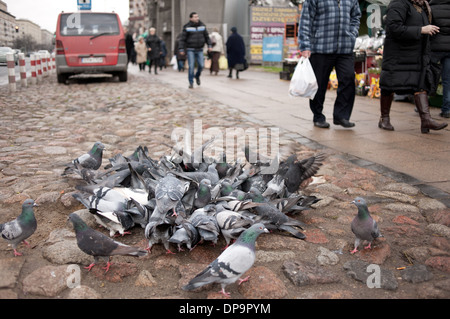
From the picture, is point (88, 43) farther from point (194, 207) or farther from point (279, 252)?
point (279, 252)

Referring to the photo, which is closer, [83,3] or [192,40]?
[192,40]

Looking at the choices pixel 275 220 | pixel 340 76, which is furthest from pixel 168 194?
pixel 340 76

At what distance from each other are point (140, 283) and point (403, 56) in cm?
520

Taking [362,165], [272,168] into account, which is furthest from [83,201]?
[362,165]

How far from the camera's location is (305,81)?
6152 millimetres

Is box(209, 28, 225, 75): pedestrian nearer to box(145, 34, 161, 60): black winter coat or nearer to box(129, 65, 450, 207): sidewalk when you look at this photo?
box(145, 34, 161, 60): black winter coat

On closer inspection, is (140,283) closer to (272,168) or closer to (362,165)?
(272,168)

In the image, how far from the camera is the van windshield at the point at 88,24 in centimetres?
1378

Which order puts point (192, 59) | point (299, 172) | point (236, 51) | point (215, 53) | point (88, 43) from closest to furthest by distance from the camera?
point (299, 172)
point (192, 59)
point (88, 43)
point (236, 51)
point (215, 53)

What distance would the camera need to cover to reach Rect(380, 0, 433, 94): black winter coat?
19.1ft

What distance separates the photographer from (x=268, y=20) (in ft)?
83.5

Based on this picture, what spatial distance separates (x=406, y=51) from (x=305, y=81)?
1.47m

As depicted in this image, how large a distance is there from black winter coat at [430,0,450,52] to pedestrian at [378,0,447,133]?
67 centimetres

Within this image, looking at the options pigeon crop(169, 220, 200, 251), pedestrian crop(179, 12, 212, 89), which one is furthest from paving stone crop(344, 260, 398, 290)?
pedestrian crop(179, 12, 212, 89)
